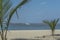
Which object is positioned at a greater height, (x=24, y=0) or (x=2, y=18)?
(x=24, y=0)

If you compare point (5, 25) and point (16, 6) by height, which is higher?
point (16, 6)

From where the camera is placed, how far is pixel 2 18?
8.03 metres

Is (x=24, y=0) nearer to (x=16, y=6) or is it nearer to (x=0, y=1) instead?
(x=16, y=6)

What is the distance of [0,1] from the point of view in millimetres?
7832

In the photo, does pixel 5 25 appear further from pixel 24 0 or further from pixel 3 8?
pixel 24 0

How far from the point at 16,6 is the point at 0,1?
1.96 feet

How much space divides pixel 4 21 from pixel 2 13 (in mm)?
339

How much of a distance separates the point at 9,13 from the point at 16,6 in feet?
1.46

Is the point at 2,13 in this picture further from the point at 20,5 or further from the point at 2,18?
the point at 20,5

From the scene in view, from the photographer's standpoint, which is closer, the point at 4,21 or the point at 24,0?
the point at 24,0

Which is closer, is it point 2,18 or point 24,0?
point 24,0

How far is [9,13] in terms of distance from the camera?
799 centimetres

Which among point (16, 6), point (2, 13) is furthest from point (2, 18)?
point (16, 6)

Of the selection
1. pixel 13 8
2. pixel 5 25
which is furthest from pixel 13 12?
pixel 5 25
